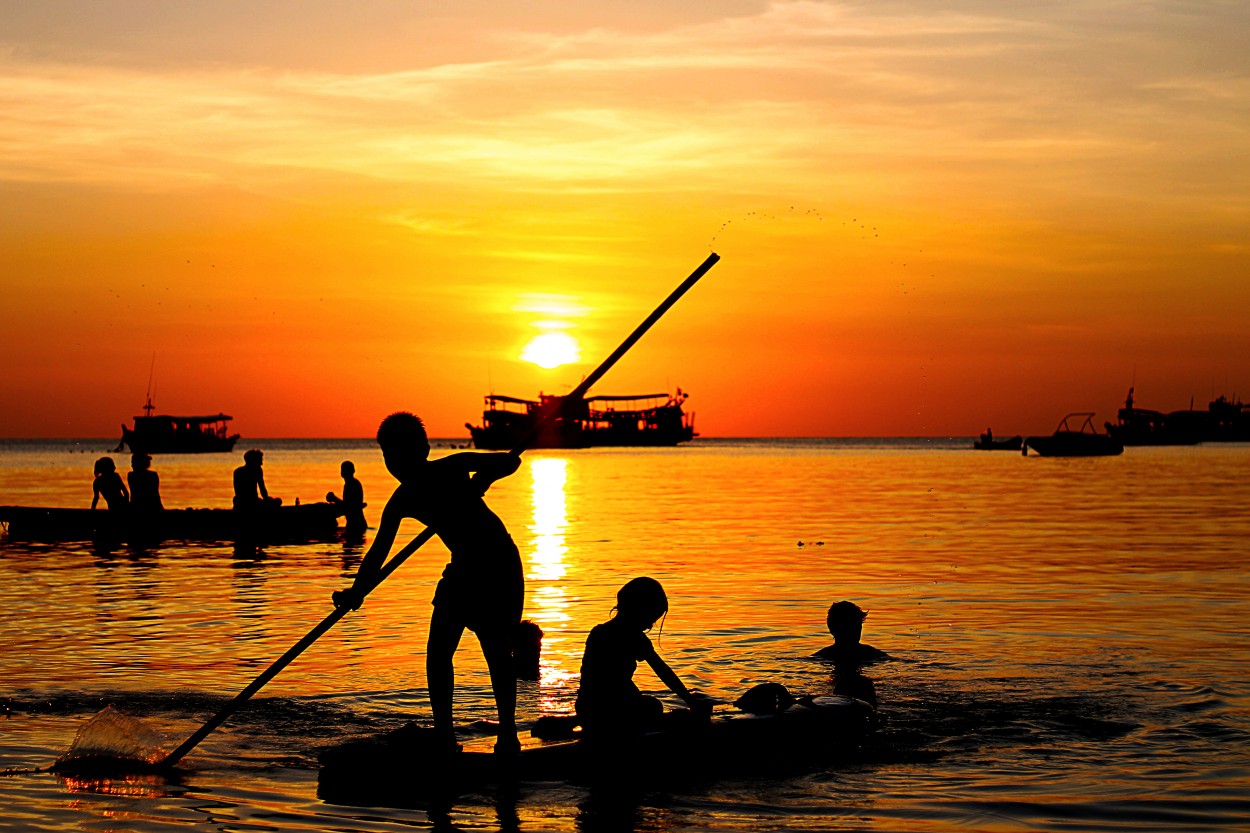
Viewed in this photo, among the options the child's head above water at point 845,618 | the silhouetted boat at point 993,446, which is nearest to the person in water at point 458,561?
the child's head above water at point 845,618

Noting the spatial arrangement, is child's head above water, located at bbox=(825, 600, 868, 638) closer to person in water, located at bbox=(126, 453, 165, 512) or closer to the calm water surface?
the calm water surface

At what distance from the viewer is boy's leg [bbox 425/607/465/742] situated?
834cm

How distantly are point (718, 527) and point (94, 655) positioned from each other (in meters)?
19.1

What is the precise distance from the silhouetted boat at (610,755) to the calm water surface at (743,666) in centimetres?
18

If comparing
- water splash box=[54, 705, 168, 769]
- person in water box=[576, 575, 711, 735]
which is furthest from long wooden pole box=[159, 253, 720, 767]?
person in water box=[576, 575, 711, 735]

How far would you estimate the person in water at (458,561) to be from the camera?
324 inches

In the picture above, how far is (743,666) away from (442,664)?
5.26 m

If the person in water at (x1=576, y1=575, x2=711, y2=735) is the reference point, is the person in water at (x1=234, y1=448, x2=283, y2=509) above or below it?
above

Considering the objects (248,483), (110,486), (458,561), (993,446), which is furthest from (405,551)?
(993,446)

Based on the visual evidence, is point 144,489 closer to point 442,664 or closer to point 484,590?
point 442,664

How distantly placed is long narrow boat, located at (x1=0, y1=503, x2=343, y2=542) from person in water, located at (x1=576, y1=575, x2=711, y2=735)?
66.6 feet

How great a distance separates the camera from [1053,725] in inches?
401

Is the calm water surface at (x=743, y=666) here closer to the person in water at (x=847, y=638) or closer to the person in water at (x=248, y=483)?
the person in water at (x=847, y=638)

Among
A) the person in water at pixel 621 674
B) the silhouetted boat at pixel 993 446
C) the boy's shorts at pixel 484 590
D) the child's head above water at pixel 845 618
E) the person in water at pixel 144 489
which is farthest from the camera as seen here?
the silhouetted boat at pixel 993 446
